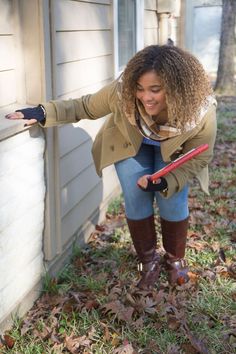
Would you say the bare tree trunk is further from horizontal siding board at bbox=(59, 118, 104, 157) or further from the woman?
the woman

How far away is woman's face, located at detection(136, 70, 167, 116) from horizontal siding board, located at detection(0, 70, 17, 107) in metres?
0.67

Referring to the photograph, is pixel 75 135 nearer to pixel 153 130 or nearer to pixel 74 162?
pixel 74 162

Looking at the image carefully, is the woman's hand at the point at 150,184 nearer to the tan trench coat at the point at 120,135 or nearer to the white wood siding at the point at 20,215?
the tan trench coat at the point at 120,135

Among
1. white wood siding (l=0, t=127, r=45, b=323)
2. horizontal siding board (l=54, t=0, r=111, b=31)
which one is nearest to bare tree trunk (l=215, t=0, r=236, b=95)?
horizontal siding board (l=54, t=0, r=111, b=31)

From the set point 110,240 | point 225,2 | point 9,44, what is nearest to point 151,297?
point 110,240

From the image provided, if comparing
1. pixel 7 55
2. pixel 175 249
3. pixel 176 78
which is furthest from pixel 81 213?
pixel 176 78

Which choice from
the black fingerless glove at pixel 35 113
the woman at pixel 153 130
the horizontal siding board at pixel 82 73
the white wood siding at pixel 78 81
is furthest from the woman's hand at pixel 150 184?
the horizontal siding board at pixel 82 73

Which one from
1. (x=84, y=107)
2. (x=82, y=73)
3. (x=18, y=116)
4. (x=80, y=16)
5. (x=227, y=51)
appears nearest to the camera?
(x=18, y=116)

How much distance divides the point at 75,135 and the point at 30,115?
0.87 metres

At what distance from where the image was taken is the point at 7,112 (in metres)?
2.70

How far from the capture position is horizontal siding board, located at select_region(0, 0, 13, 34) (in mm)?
A: 2619

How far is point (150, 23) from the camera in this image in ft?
19.0

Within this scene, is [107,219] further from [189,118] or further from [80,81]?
[189,118]

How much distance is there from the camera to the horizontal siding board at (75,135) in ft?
10.8
